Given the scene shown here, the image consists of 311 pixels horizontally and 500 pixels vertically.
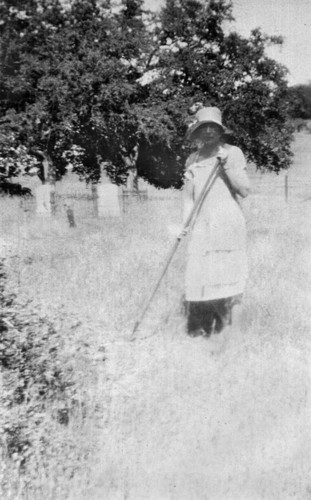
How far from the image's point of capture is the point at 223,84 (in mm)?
24906

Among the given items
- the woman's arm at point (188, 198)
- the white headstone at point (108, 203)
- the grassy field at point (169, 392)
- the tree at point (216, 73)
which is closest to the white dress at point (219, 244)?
the woman's arm at point (188, 198)

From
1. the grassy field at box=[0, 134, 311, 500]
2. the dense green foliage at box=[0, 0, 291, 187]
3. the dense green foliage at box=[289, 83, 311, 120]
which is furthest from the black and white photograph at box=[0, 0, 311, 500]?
the dense green foliage at box=[289, 83, 311, 120]

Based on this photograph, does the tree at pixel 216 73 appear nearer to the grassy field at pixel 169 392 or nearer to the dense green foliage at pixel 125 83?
the dense green foliage at pixel 125 83

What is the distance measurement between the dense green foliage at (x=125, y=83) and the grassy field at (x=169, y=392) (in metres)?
15.6

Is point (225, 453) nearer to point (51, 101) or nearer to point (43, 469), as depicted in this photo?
point (43, 469)

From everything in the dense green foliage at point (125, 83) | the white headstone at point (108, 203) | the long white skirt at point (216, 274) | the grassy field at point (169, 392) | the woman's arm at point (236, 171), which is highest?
the dense green foliage at point (125, 83)

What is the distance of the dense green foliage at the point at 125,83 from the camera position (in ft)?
70.3

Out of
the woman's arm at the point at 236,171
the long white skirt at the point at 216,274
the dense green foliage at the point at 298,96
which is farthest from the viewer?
the dense green foliage at the point at 298,96

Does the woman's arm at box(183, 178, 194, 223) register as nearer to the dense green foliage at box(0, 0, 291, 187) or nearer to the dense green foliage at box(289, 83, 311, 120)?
the dense green foliage at box(0, 0, 291, 187)

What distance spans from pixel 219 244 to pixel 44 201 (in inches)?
498

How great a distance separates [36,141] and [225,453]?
70.2 ft

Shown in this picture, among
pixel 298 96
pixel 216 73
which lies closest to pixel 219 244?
pixel 216 73

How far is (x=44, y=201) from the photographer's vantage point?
15.9m

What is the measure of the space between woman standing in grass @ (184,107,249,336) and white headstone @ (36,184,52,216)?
11726 millimetres
